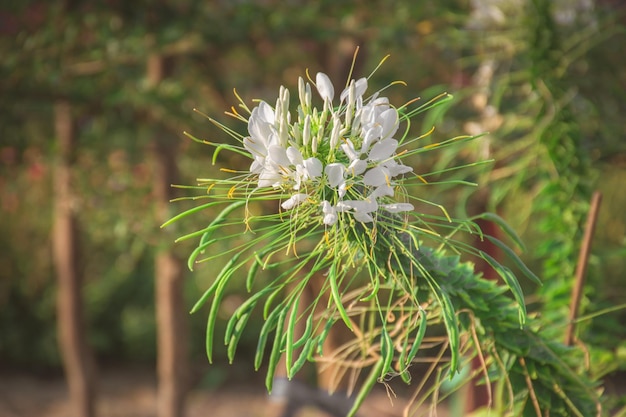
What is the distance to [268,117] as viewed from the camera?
600mm

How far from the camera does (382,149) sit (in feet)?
1.90

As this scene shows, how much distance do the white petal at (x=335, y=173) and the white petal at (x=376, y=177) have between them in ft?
0.08

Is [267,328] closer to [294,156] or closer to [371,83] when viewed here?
[294,156]

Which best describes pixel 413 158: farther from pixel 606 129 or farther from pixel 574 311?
pixel 574 311

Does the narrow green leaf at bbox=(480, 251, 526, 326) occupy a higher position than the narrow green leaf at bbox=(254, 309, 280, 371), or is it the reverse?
the narrow green leaf at bbox=(480, 251, 526, 326)

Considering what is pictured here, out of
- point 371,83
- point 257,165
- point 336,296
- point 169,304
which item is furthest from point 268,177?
point 169,304

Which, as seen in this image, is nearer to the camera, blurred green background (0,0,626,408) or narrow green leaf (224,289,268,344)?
narrow green leaf (224,289,268,344)

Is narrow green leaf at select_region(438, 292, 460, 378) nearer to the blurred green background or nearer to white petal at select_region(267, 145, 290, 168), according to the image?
white petal at select_region(267, 145, 290, 168)

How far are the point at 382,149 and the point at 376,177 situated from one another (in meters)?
0.02

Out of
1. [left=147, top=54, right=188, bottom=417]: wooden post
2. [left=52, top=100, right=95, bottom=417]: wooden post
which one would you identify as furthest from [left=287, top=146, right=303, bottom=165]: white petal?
[left=52, top=100, right=95, bottom=417]: wooden post

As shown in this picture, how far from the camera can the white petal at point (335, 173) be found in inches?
22.2

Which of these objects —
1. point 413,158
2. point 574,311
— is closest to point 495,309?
point 574,311

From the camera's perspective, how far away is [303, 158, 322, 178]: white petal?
0.56 meters

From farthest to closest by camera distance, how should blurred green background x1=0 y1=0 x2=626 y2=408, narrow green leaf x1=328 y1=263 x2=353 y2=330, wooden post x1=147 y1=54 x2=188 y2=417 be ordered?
wooden post x1=147 y1=54 x2=188 y2=417, blurred green background x1=0 y1=0 x2=626 y2=408, narrow green leaf x1=328 y1=263 x2=353 y2=330
